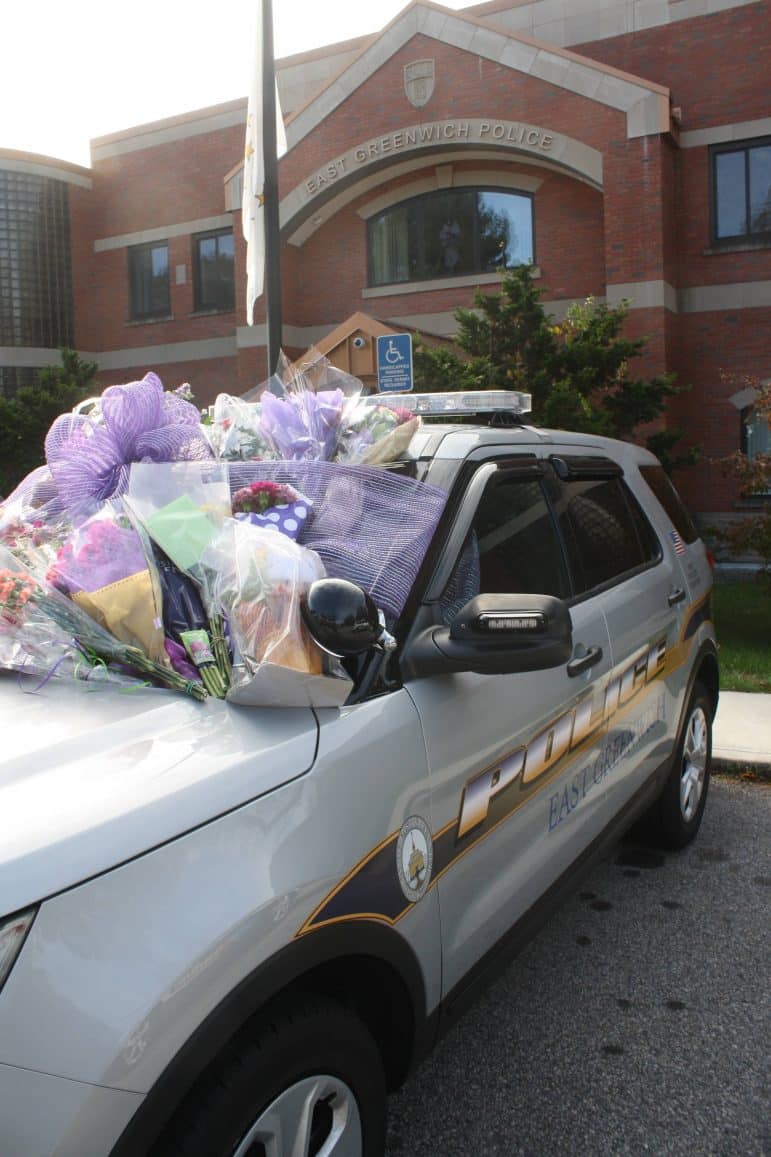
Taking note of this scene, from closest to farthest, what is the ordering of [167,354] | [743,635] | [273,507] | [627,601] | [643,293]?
1. [273,507]
2. [627,601]
3. [743,635]
4. [643,293]
5. [167,354]

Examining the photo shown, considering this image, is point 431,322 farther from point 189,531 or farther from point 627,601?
point 189,531

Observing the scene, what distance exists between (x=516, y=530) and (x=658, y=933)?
178 cm

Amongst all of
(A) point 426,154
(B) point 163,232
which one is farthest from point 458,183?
(B) point 163,232

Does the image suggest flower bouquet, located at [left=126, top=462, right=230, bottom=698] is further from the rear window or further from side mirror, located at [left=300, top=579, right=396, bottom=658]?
the rear window

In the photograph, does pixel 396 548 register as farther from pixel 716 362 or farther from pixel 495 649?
pixel 716 362

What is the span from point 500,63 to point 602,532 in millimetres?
16165

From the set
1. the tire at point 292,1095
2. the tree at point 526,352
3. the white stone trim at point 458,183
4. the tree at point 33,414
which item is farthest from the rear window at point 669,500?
the white stone trim at point 458,183

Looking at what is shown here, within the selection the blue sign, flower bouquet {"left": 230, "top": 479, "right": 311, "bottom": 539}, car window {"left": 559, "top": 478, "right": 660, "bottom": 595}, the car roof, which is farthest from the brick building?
flower bouquet {"left": 230, "top": 479, "right": 311, "bottom": 539}

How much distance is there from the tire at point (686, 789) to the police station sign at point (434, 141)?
14.8 meters

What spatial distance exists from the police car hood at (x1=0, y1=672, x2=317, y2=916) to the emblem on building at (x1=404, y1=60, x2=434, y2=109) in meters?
18.1

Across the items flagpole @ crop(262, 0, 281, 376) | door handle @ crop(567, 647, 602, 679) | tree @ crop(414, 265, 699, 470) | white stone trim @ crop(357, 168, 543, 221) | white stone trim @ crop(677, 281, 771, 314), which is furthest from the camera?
white stone trim @ crop(357, 168, 543, 221)

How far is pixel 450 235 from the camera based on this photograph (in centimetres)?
1928

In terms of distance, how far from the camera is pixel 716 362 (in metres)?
17.4

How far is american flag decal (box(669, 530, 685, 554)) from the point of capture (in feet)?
14.3
